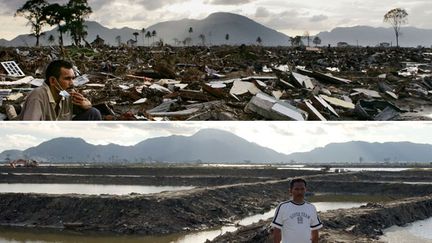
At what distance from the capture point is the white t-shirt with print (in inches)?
136

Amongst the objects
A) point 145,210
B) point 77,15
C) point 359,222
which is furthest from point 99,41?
point 359,222

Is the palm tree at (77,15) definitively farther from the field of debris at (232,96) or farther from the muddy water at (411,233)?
the muddy water at (411,233)

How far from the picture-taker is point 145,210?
49.0 feet

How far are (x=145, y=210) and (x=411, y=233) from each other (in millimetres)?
6645

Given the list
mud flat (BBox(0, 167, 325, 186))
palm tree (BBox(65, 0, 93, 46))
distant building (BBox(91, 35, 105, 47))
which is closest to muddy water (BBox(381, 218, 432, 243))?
distant building (BBox(91, 35, 105, 47))

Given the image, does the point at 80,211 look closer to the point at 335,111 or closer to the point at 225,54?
the point at 225,54

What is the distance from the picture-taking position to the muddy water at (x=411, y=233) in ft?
42.0

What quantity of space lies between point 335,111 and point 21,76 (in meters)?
2.67

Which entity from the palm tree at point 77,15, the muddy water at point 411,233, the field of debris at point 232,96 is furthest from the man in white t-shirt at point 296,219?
the muddy water at point 411,233

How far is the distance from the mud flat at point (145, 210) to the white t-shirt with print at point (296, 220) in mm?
9457

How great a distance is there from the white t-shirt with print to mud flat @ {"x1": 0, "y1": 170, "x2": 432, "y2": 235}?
946 cm

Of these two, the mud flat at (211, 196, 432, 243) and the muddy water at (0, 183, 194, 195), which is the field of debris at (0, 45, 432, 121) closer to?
the mud flat at (211, 196, 432, 243)

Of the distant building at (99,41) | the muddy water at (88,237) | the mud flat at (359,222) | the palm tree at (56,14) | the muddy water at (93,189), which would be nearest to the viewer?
the palm tree at (56,14)

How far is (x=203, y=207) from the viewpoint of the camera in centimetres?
1614
